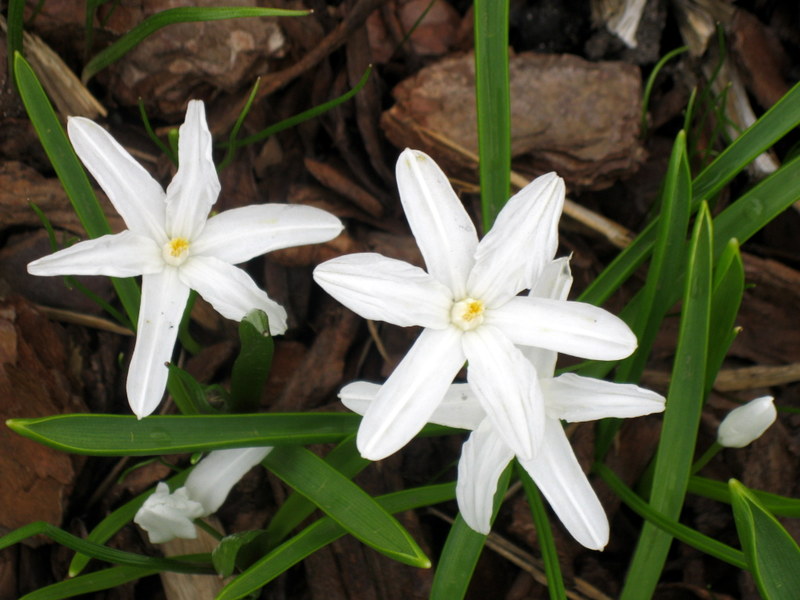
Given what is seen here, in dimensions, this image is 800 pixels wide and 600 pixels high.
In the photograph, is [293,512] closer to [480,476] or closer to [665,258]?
[480,476]

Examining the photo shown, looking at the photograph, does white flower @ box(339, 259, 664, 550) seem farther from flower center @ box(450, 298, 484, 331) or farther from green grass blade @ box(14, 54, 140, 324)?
green grass blade @ box(14, 54, 140, 324)

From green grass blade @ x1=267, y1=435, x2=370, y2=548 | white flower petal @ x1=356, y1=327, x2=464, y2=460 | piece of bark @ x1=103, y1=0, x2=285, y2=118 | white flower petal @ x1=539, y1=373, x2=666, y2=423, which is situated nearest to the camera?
white flower petal @ x1=356, y1=327, x2=464, y2=460

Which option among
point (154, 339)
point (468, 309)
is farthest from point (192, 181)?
point (468, 309)

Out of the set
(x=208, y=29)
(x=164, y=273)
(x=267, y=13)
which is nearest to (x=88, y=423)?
(x=164, y=273)

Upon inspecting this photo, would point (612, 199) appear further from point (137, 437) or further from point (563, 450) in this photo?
point (137, 437)

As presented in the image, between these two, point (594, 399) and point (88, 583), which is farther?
point (88, 583)

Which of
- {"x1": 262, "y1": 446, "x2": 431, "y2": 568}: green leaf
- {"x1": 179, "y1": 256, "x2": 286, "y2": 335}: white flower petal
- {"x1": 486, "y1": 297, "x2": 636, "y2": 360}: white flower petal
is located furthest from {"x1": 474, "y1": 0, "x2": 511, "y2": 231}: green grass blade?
{"x1": 262, "y1": 446, "x2": 431, "y2": 568}: green leaf

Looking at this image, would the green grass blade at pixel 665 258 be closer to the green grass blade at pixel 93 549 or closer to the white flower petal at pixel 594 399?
the white flower petal at pixel 594 399
